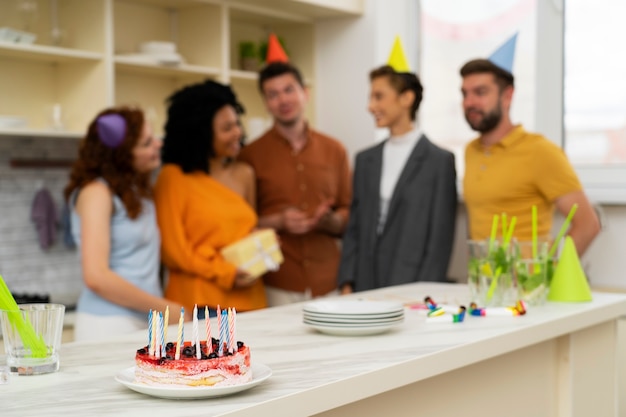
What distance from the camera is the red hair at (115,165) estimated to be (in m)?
2.97

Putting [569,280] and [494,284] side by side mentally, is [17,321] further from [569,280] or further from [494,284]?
[569,280]

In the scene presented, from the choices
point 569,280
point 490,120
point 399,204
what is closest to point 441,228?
point 399,204

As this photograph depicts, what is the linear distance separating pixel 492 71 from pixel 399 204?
25.0 inches

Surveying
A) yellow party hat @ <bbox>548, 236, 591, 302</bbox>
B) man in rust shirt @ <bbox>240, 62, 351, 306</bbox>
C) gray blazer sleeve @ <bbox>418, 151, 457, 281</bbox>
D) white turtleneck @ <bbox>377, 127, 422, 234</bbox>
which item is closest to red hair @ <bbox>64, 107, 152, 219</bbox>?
man in rust shirt @ <bbox>240, 62, 351, 306</bbox>

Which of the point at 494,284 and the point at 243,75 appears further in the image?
the point at 243,75

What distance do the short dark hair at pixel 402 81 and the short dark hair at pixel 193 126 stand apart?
0.64 m

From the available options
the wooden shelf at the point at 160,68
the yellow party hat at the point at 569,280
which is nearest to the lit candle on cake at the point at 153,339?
the yellow party hat at the point at 569,280

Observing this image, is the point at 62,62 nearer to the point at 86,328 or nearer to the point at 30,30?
the point at 30,30

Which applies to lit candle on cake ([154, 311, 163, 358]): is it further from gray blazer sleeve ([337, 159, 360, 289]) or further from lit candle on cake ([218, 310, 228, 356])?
gray blazer sleeve ([337, 159, 360, 289])

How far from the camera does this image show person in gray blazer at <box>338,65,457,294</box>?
11.4 feet

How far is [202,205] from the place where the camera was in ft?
10.8

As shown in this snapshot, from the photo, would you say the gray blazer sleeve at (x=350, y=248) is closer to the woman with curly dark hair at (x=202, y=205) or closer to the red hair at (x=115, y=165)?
the woman with curly dark hair at (x=202, y=205)

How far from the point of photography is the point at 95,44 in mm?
3637

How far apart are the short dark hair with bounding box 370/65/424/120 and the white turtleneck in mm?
105
